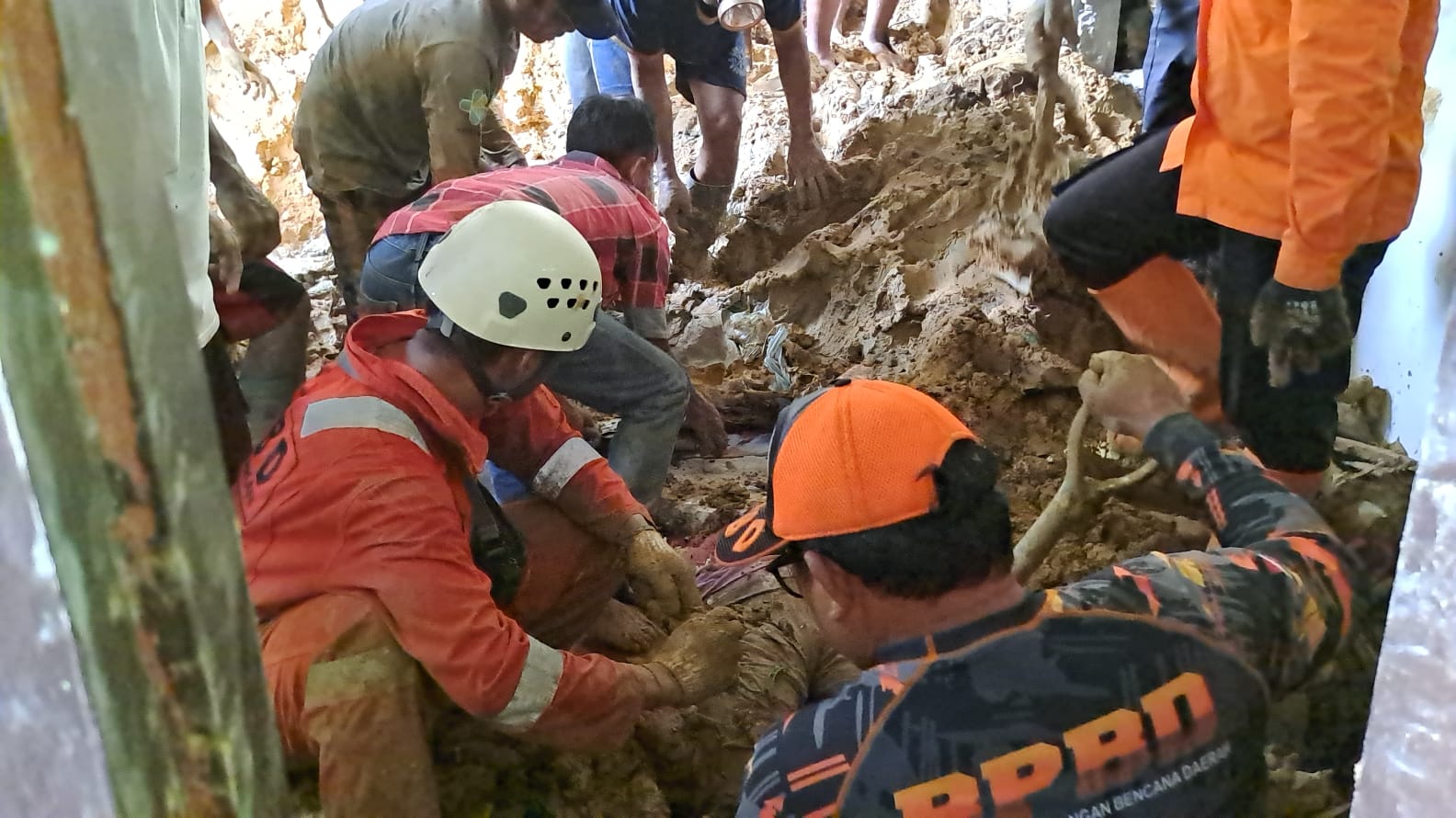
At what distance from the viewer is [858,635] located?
97cm

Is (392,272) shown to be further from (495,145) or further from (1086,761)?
(1086,761)

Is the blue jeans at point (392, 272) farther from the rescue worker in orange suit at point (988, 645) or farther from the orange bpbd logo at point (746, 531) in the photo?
the rescue worker in orange suit at point (988, 645)

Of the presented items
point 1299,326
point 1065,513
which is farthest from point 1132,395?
point 1065,513

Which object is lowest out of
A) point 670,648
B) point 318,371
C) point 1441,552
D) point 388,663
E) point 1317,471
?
point 670,648

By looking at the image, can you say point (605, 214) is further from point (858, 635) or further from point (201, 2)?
point (858, 635)

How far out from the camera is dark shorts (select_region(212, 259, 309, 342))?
128 centimetres

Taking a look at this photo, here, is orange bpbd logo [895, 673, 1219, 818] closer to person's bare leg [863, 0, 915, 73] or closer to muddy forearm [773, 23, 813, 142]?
muddy forearm [773, 23, 813, 142]

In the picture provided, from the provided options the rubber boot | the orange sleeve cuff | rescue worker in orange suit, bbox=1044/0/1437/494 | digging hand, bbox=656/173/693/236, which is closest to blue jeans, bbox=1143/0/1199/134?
rescue worker in orange suit, bbox=1044/0/1437/494

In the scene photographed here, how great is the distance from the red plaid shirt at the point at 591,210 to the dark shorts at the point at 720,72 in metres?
0.25

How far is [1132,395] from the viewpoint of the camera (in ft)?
4.34

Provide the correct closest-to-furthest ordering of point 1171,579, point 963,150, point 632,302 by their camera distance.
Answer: point 1171,579, point 632,302, point 963,150

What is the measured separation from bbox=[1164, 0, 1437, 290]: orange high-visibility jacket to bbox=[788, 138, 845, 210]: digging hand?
1.46 meters

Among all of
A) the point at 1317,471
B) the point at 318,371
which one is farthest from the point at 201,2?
the point at 1317,471

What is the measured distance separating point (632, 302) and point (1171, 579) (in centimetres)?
140
